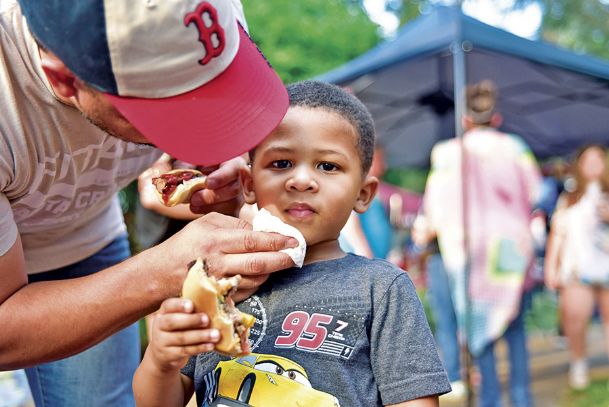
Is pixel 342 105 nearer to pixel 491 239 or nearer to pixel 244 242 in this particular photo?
pixel 244 242

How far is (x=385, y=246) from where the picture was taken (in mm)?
5426

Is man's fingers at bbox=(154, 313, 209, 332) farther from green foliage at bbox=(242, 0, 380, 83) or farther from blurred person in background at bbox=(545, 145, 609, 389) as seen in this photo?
green foliage at bbox=(242, 0, 380, 83)

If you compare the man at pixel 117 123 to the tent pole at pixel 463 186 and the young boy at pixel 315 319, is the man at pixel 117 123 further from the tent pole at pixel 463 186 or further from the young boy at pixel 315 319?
the tent pole at pixel 463 186

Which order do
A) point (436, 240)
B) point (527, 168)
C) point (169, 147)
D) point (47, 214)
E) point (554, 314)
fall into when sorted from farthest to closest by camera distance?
point (554, 314) → point (436, 240) → point (527, 168) → point (47, 214) → point (169, 147)

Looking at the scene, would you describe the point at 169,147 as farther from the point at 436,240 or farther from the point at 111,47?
the point at 436,240

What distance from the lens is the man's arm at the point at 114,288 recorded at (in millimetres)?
1521

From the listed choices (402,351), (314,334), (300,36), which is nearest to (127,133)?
(314,334)

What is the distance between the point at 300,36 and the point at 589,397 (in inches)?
270

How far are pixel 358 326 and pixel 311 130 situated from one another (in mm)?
472

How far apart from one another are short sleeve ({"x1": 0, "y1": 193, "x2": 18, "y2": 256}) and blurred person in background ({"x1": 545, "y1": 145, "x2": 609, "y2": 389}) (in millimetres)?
5437

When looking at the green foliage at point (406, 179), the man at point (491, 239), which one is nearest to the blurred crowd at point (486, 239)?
the man at point (491, 239)

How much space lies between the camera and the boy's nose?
1.65 m

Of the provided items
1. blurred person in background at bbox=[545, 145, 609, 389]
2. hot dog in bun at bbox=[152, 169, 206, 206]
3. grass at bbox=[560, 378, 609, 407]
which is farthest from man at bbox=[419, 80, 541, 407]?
hot dog in bun at bbox=[152, 169, 206, 206]

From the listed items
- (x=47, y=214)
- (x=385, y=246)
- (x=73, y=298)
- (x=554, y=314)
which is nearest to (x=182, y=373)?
(x=73, y=298)
